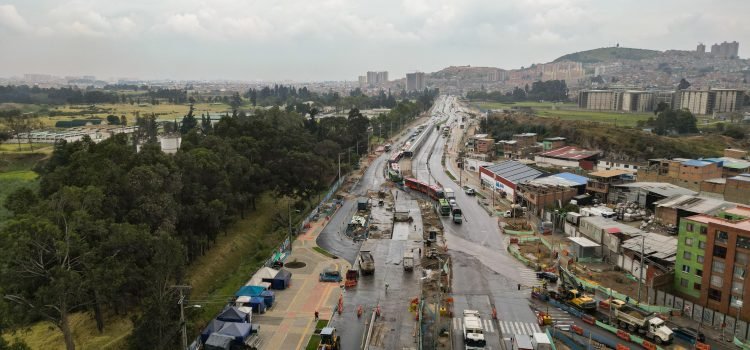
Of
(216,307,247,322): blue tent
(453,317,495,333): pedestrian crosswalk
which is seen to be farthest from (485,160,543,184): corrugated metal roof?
(216,307,247,322): blue tent

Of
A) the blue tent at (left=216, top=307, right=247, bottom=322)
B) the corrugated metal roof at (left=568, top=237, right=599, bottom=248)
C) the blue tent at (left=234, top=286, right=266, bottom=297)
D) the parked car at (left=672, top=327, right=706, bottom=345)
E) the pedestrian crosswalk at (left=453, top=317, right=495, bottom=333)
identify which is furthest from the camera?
the corrugated metal roof at (left=568, top=237, right=599, bottom=248)

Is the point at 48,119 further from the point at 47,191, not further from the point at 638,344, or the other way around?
the point at 638,344

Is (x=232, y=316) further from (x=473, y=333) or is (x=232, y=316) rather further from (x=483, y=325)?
(x=483, y=325)

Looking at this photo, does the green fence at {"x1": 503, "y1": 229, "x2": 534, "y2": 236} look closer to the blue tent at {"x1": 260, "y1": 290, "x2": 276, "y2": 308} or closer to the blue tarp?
the blue tent at {"x1": 260, "y1": 290, "x2": 276, "y2": 308}

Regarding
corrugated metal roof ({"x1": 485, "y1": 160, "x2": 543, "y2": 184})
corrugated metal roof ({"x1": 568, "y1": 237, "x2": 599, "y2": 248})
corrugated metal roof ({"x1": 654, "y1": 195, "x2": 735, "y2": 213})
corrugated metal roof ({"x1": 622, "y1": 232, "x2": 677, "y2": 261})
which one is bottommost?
corrugated metal roof ({"x1": 568, "y1": 237, "x2": 599, "y2": 248})

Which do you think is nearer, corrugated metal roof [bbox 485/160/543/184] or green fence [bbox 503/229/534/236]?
green fence [bbox 503/229/534/236]
